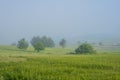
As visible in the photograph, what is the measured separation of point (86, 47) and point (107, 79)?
243 ft

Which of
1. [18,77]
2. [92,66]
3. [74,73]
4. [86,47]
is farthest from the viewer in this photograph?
[86,47]

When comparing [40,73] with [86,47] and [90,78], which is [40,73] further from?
[86,47]

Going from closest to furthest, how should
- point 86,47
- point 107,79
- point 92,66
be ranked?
point 107,79
point 92,66
point 86,47

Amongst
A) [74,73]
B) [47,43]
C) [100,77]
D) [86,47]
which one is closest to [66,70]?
[74,73]

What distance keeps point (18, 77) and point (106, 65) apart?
14.2 metres

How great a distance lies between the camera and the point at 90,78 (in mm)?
27578

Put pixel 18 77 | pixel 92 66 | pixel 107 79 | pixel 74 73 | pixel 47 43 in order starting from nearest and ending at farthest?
1. pixel 107 79
2. pixel 18 77
3. pixel 74 73
4. pixel 92 66
5. pixel 47 43

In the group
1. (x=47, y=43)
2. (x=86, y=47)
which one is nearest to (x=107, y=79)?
(x=86, y=47)

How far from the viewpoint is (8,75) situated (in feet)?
98.0

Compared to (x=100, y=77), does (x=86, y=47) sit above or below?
above

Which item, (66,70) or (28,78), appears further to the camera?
(66,70)

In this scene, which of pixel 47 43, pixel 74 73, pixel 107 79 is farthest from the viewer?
pixel 47 43

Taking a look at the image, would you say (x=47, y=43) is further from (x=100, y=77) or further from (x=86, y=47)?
(x=100, y=77)

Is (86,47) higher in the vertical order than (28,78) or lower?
higher
